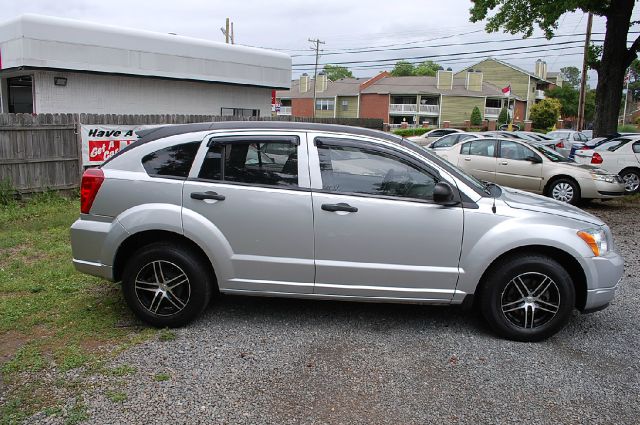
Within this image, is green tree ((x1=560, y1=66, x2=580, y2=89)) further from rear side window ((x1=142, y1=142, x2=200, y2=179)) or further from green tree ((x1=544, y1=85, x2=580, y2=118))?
rear side window ((x1=142, y1=142, x2=200, y2=179))

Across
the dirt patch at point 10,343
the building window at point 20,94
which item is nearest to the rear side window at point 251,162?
the dirt patch at point 10,343

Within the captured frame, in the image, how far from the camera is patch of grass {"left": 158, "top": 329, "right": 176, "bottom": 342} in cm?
442

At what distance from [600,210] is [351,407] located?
403 inches

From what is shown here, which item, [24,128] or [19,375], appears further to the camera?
[24,128]

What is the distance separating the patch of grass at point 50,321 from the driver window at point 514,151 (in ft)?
31.6

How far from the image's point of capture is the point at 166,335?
4.48 meters

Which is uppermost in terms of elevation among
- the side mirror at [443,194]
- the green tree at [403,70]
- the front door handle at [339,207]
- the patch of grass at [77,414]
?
the green tree at [403,70]

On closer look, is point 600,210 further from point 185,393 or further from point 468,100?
point 468,100

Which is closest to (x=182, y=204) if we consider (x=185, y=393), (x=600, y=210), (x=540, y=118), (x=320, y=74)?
(x=185, y=393)

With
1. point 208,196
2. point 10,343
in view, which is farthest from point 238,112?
point 10,343

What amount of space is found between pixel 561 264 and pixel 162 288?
3.38 metres

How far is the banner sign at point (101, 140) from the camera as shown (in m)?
11.5

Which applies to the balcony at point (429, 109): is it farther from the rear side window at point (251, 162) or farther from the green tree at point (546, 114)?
the rear side window at point (251, 162)

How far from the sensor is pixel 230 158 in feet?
15.2
